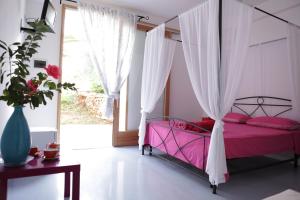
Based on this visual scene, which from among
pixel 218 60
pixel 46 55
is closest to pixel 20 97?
pixel 218 60

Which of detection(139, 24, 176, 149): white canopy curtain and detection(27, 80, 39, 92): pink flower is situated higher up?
detection(139, 24, 176, 149): white canopy curtain

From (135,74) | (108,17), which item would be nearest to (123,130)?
(135,74)

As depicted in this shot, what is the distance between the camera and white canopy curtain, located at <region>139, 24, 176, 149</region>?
12.6 ft

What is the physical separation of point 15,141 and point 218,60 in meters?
2.14

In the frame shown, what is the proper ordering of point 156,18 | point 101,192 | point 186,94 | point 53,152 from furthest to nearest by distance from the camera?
point 186,94 < point 156,18 < point 101,192 < point 53,152

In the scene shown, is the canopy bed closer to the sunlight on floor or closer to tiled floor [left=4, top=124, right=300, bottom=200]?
tiled floor [left=4, top=124, right=300, bottom=200]

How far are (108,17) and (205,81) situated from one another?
8.57ft

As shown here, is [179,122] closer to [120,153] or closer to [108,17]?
[120,153]

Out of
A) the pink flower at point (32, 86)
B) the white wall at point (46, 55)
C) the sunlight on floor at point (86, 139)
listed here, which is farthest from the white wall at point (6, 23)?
the sunlight on floor at point (86, 139)

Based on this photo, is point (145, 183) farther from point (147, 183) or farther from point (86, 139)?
point (86, 139)

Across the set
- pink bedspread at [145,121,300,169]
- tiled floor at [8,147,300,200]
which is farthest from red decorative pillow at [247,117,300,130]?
tiled floor at [8,147,300,200]

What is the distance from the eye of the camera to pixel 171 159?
3951mm

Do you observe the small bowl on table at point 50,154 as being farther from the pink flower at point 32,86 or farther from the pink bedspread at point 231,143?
the pink bedspread at point 231,143

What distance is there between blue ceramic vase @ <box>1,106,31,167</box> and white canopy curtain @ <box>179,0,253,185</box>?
1920 millimetres
